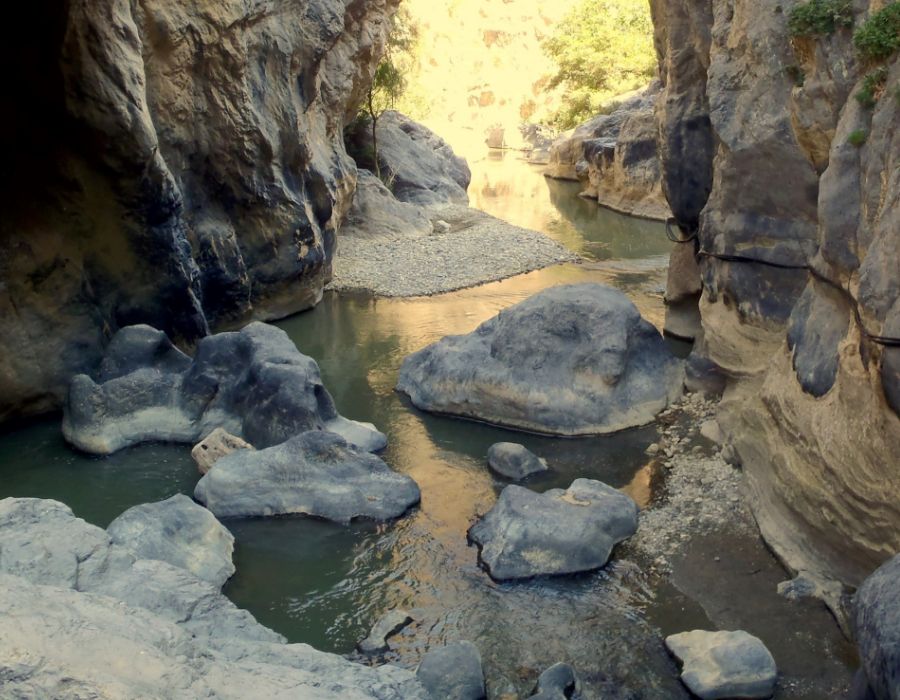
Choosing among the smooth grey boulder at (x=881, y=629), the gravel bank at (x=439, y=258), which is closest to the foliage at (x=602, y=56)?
the gravel bank at (x=439, y=258)

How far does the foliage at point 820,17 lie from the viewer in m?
9.29

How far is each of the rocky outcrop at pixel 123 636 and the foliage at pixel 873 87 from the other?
6246mm

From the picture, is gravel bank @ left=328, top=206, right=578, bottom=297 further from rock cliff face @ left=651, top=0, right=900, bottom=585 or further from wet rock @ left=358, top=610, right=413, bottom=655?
wet rock @ left=358, top=610, right=413, bottom=655

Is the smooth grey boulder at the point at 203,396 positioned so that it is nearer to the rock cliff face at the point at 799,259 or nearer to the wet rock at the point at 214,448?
the wet rock at the point at 214,448

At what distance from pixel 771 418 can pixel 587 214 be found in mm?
20584

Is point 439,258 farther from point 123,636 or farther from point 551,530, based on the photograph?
point 123,636

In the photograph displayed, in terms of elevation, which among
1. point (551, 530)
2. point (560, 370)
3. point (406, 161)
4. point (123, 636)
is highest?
point (123, 636)

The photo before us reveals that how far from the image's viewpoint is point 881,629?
5.54 metres

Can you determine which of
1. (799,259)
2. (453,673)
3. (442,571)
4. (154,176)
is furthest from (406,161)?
(453,673)

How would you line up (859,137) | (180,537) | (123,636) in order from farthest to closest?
(180,537)
(859,137)
(123,636)

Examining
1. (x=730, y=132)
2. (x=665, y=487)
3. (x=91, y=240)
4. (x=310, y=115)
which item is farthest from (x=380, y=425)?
(x=310, y=115)

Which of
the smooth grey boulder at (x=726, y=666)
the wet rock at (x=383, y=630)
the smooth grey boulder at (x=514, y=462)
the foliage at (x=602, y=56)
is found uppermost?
the foliage at (x=602, y=56)

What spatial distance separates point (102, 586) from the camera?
731 centimetres

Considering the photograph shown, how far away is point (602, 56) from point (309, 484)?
37.0 metres
